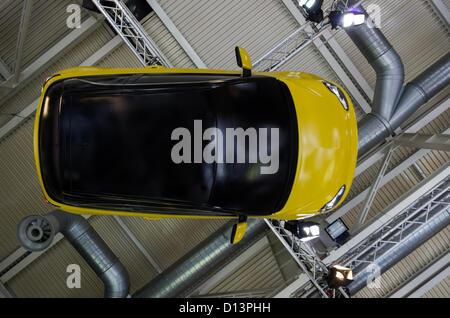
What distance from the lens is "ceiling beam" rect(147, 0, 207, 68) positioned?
6562 mm

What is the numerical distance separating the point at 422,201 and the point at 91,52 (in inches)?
304

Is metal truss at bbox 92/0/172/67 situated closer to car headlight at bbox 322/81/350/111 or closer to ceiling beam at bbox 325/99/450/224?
car headlight at bbox 322/81/350/111

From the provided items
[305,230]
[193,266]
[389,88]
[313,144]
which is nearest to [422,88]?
[389,88]

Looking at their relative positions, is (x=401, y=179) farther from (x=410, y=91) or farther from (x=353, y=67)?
(x=353, y=67)

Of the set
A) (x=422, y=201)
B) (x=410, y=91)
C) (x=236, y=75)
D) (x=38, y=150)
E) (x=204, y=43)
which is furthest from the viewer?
(x=204, y=43)

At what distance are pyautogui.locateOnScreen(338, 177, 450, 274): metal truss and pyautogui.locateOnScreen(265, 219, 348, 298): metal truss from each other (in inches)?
19.3

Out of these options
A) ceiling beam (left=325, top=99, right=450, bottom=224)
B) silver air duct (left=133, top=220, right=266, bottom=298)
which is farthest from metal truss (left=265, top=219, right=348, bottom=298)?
ceiling beam (left=325, top=99, right=450, bottom=224)

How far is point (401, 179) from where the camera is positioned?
23.5ft

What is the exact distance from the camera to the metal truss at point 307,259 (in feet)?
18.0

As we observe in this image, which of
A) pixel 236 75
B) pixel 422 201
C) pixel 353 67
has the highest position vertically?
pixel 236 75

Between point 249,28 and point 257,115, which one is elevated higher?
point 249,28

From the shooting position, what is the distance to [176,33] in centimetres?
663

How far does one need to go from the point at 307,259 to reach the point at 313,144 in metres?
2.85

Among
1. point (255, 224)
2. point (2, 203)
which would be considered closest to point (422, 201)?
point (255, 224)
